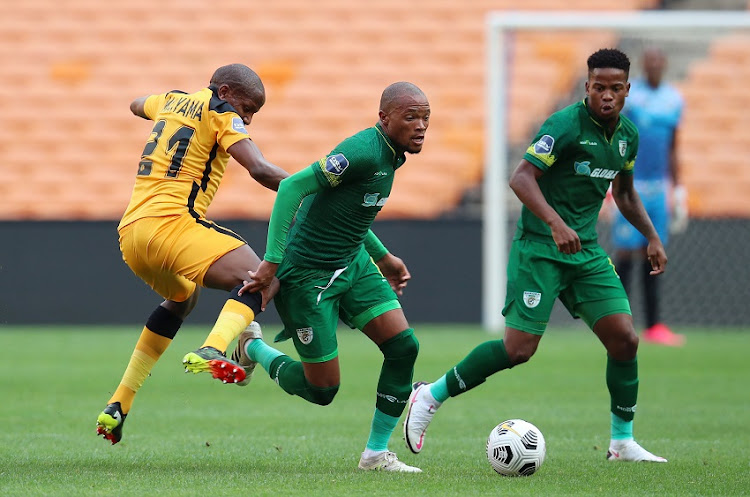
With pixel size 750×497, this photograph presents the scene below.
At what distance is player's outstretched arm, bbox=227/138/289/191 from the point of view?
17.4 feet

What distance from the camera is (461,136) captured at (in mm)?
15266

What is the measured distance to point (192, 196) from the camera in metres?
5.59

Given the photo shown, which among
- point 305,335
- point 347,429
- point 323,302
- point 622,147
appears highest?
point 622,147

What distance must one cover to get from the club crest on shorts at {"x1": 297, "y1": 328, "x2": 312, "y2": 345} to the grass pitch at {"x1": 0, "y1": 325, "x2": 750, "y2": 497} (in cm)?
58

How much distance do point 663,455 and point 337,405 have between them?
8.69 ft

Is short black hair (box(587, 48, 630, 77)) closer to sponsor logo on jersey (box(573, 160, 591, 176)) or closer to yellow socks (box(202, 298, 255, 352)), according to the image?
sponsor logo on jersey (box(573, 160, 591, 176))

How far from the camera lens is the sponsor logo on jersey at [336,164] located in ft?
16.6

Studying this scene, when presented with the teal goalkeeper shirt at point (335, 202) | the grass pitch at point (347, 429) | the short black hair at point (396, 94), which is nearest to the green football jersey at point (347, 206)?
the teal goalkeeper shirt at point (335, 202)

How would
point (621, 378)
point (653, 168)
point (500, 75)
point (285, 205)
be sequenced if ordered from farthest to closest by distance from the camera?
point (500, 75) → point (653, 168) → point (621, 378) → point (285, 205)

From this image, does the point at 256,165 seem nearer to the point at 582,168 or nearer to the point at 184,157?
the point at 184,157

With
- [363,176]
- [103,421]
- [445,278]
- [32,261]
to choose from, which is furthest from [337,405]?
[32,261]

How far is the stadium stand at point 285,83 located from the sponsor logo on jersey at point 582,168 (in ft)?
28.6

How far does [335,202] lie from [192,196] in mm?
737

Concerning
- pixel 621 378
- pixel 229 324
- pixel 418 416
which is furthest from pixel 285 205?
pixel 621 378
